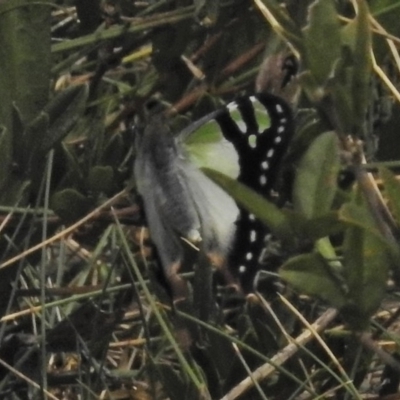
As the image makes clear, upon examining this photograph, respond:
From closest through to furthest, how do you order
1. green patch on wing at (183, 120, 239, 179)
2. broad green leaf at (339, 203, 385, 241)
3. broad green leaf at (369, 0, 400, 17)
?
broad green leaf at (339, 203, 385, 241), broad green leaf at (369, 0, 400, 17), green patch on wing at (183, 120, 239, 179)

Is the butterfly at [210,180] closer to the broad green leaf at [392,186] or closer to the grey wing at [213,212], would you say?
the grey wing at [213,212]

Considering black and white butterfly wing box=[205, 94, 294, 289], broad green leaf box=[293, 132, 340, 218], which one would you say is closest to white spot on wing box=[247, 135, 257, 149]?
black and white butterfly wing box=[205, 94, 294, 289]

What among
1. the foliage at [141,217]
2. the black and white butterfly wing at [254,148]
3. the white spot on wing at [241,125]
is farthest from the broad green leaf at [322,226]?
the white spot on wing at [241,125]

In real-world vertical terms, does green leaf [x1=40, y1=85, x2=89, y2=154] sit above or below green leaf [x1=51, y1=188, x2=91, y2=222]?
above

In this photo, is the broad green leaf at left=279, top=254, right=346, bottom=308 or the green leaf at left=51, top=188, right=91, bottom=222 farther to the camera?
the green leaf at left=51, top=188, right=91, bottom=222

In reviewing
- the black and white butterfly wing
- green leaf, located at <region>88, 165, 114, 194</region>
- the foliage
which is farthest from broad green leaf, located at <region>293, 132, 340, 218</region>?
green leaf, located at <region>88, 165, 114, 194</region>

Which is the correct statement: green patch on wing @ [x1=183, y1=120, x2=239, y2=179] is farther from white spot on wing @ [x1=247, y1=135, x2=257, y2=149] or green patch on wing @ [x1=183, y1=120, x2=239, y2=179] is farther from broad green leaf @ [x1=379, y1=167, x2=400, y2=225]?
broad green leaf @ [x1=379, y1=167, x2=400, y2=225]

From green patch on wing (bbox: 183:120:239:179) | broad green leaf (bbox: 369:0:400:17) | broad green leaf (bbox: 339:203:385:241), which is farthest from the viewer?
green patch on wing (bbox: 183:120:239:179)

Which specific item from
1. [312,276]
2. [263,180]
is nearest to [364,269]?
[312,276]

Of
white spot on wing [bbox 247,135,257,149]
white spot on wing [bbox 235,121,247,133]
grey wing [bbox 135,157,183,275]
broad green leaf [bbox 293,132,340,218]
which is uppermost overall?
broad green leaf [bbox 293,132,340,218]
